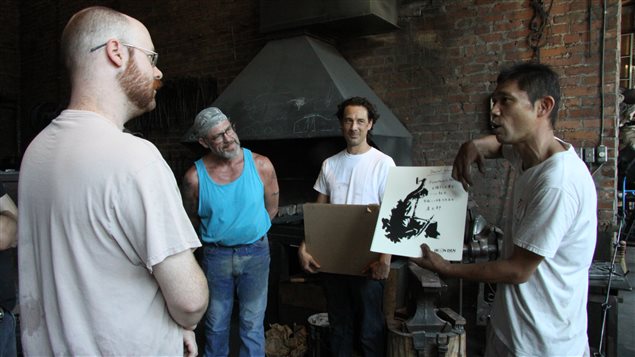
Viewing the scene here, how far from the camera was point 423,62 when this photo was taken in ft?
13.7

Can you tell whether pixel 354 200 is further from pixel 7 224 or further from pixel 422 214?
pixel 7 224

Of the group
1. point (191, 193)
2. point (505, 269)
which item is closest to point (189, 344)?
point (505, 269)

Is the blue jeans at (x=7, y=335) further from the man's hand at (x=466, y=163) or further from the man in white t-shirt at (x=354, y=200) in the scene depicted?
the man's hand at (x=466, y=163)

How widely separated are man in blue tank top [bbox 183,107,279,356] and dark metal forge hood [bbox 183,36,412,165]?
1.43 m

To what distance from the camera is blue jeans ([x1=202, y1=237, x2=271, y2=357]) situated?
2426 millimetres

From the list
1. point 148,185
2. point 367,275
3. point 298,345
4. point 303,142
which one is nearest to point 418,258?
point 367,275

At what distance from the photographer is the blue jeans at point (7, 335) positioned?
5.60 ft

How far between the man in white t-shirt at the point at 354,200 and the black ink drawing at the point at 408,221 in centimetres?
66

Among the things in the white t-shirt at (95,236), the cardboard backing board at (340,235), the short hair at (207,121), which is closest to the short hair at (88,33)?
the white t-shirt at (95,236)

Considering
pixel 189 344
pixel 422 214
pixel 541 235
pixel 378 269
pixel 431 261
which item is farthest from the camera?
pixel 378 269

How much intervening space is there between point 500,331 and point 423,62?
319 centimetres

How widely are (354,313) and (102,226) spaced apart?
199 cm

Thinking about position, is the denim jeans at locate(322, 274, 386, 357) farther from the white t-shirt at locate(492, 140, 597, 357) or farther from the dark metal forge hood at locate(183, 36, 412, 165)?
the dark metal forge hood at locate(183, 36, 412, 165)

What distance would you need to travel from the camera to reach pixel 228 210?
240cm
